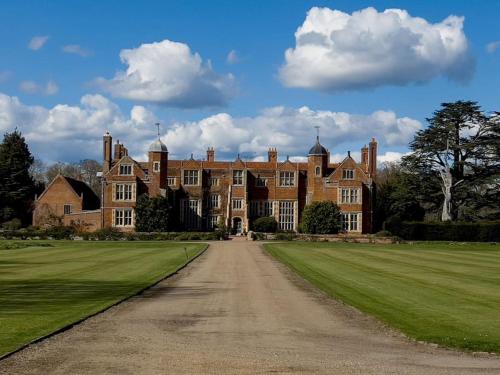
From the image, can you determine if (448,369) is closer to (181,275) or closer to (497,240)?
(181,275)

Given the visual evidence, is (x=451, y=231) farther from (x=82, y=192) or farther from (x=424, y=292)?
(x=424, y=292)

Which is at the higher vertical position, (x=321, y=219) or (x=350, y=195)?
(x=350, y=195)

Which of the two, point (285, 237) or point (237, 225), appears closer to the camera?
point (285, 237)

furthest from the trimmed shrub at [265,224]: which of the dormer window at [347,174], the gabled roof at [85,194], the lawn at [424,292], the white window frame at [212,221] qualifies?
the lawn at [424,292]

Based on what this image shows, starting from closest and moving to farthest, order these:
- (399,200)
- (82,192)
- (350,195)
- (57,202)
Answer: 1. (350,195)
2. (399,200)
3. (57,202)
4. (82,192)

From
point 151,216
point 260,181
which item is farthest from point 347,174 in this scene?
point 151,216

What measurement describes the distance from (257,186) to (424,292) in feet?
179

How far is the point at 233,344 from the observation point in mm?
12164

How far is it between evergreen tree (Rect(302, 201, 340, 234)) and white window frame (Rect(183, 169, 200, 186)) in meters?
13.4

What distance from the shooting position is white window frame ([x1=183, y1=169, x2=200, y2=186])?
7506 cm

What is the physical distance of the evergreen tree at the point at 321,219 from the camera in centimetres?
6912

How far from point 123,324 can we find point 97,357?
353 cm

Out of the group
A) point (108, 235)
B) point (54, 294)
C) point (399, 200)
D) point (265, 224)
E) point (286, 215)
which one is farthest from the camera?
point (286, 215)

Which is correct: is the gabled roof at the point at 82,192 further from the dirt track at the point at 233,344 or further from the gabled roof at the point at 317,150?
the dirt track at the point at 233,344
